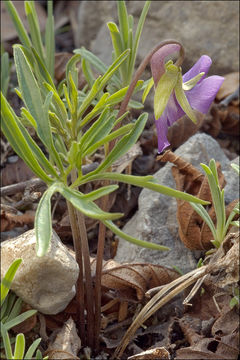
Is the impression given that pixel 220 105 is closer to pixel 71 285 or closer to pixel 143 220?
pixel 143 220

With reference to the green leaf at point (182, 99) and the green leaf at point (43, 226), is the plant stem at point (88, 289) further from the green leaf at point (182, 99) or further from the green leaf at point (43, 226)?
the green leaf at point (182, 99)

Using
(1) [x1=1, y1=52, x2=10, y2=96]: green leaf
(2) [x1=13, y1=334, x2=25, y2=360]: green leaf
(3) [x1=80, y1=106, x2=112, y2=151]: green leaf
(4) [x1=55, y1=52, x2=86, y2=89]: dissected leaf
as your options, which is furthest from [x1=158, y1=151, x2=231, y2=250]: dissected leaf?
(4) [x1=55, y1=52, x2=86, y2=89]: dissected leaf

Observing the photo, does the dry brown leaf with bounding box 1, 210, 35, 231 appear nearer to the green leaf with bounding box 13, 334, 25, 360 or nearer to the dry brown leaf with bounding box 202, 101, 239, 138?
the green leaf with bounding box 13, 334, 25, 360

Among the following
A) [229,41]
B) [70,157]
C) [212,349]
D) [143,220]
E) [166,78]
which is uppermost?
[166,78]

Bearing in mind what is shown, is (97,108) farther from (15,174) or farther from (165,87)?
(15,174)

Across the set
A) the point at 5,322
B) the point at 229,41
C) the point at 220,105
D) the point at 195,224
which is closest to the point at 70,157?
the point at 5,322

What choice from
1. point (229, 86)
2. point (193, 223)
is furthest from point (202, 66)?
point (229, 86)
